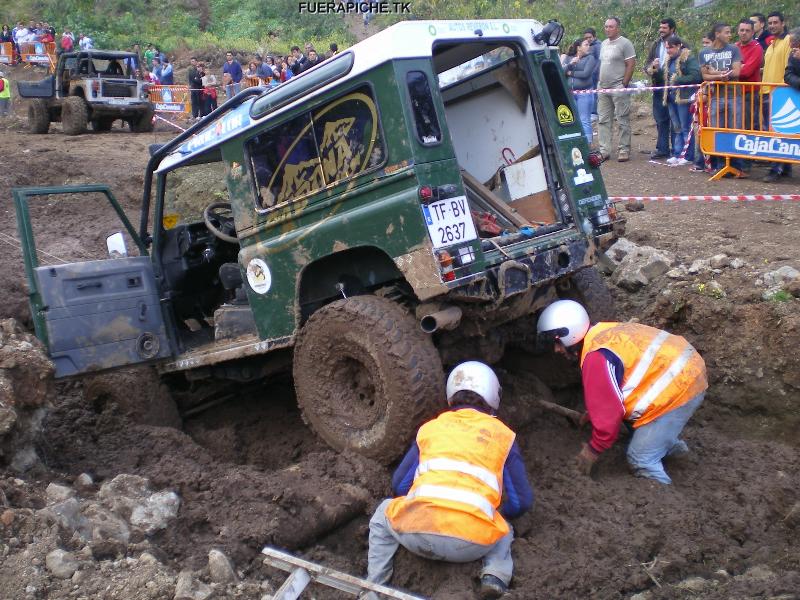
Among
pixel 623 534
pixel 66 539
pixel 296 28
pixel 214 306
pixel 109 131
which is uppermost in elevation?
pixel 296 28

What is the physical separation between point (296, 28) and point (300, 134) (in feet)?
97.9

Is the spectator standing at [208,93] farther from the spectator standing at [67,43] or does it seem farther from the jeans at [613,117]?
the jeans at [613,117]

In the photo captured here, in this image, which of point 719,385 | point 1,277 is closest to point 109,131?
point 1,277

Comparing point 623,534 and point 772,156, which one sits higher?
point 772,156

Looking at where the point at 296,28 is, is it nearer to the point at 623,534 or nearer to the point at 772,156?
the point at 772,156

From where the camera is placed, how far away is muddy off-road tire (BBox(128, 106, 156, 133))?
18219 millimetres

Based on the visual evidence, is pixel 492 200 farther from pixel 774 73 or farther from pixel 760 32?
pixel 760 32

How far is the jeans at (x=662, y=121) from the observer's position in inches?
417

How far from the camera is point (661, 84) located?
35.2 feet

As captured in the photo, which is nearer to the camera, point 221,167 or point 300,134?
point 300,134

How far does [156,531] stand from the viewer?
4.00 m

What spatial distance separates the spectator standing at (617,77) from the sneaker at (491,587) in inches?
330

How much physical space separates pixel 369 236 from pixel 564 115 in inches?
67.1

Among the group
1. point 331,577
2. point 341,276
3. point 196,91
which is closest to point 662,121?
point 341,276
